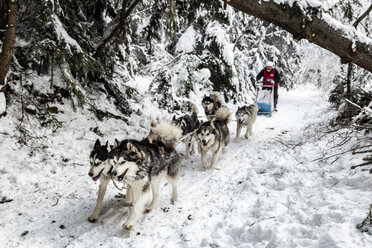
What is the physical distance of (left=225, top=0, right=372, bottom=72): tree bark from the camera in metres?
4.95

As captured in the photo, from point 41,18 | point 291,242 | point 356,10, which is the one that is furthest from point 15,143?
point 356,10

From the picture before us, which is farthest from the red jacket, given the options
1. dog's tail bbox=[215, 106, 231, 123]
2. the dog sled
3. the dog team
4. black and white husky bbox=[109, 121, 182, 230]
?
black and white husky bbox=[109, 121, 182, 230]

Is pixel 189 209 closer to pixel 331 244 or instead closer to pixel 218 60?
pixel 331 244

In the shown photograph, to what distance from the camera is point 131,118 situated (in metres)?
7.82

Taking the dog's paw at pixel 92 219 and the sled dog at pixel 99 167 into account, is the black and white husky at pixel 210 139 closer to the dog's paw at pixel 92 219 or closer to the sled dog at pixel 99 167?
the sled dog at pixel 99 167

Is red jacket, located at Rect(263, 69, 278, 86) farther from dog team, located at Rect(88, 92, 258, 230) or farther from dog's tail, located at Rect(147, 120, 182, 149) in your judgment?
dog's tail, located at Rect(147, 120, 182, 149)

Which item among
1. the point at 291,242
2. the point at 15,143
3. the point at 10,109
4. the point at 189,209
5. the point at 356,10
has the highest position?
the point at 356,10

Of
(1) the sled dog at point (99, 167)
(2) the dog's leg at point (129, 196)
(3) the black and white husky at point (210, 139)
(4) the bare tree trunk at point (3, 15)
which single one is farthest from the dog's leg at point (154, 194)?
(4) the bare tree trunk at point (3, 15)

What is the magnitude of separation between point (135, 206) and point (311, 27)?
15.3 ft

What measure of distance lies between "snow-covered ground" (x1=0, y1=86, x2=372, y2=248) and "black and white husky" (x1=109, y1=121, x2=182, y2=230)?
357mm

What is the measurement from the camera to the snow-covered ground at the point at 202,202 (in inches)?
120

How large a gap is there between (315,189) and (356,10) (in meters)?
9.01

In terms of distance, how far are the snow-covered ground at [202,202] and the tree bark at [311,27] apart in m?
2.00

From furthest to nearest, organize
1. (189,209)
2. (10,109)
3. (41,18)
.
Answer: (10,109)
(41,18)
(189,209)
